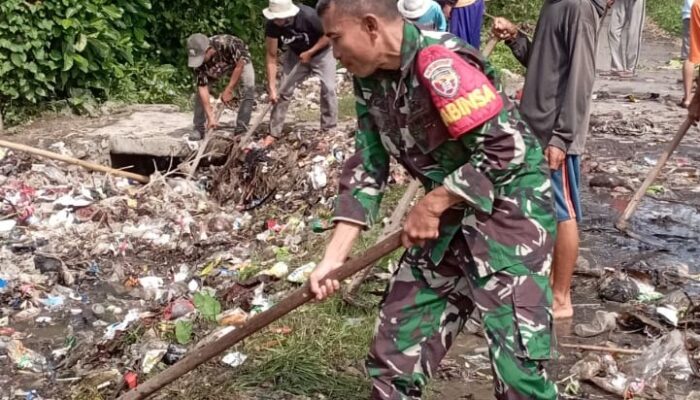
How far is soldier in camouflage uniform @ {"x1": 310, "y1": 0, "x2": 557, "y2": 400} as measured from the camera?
7.91 ft

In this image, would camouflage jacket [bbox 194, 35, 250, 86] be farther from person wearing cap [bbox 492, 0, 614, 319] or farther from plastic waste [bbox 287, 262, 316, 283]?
person wearing cap [bbox 492, 0, 614, 319]

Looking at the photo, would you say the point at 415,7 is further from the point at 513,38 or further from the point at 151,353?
the point at 151,353

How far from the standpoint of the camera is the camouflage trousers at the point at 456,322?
8.29ft

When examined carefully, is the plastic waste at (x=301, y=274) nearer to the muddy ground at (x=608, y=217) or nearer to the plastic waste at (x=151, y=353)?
the plastic waste at (x=151, y=353)

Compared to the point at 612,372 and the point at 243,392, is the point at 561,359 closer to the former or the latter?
the point at 612,372

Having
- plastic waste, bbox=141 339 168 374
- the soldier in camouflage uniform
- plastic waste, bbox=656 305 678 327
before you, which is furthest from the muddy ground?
the soldier in camouflage uniform

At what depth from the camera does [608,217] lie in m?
6.06

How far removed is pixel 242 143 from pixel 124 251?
172cm

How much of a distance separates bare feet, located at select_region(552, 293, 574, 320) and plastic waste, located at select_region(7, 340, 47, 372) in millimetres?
2732

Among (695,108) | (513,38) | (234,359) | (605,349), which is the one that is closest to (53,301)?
(234,359)

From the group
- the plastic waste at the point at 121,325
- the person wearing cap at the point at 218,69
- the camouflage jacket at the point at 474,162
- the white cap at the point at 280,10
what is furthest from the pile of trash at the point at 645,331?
the person wearing cap at the point at 218,69

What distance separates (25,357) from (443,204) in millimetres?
3161

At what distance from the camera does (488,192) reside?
2416 millimetres

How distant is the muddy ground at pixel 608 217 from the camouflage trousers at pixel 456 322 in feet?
1.75
